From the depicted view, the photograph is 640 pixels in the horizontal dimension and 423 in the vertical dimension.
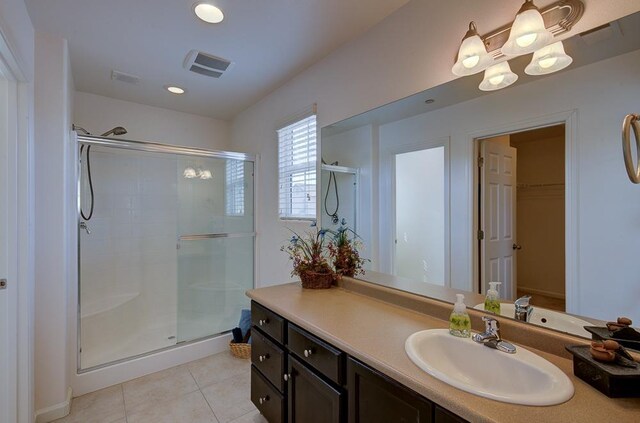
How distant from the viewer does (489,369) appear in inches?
40.8

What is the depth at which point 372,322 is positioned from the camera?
4.33 feet

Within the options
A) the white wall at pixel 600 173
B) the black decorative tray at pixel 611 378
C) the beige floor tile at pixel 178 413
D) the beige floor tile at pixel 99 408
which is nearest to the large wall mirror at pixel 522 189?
the white wall at pixel 600 173

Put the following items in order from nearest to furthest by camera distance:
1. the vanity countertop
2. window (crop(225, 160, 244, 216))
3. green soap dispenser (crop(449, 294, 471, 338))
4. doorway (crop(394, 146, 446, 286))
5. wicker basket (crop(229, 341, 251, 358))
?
1. the vanity countertop
2. green soap dispenser (crop(449, 294, 471, 338))
3. doorway (crop(394, 146, 446, 286))
4. wicker basket (crop(229, 341, 251, 358))
5. window (crop(225, 160, 244, 216))

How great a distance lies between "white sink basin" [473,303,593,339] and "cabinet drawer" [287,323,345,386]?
0.71 meters

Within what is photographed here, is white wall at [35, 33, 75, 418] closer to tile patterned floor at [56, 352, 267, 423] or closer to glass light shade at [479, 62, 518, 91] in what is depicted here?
tile patterned floor at [56, 352, 267, 423]

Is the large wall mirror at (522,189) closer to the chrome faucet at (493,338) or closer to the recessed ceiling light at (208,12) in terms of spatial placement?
the chrome faucet at (493,338)

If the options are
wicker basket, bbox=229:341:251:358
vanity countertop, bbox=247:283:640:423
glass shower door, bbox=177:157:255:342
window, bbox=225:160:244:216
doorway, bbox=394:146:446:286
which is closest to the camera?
vanity countertop, bbox=247:283:640:423

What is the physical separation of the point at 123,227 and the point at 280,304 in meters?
2.24

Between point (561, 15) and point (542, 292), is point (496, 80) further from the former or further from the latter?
point (542, 292)

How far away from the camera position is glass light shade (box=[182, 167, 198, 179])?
3046mm

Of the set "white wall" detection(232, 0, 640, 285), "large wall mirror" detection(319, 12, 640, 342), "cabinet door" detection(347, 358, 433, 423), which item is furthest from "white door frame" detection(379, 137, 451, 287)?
"cabinet door" detection(347, 358, 433, 423)

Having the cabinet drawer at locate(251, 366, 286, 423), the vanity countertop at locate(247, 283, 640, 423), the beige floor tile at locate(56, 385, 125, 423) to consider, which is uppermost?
the vanity countertop at locate(247, 283, 640, 423)

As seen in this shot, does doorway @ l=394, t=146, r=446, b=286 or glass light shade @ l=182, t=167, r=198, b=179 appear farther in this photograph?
glass light shade @ l=182, t=167, r=198, b=179

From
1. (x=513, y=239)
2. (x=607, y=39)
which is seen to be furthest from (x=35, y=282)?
(x=607, y=39)
